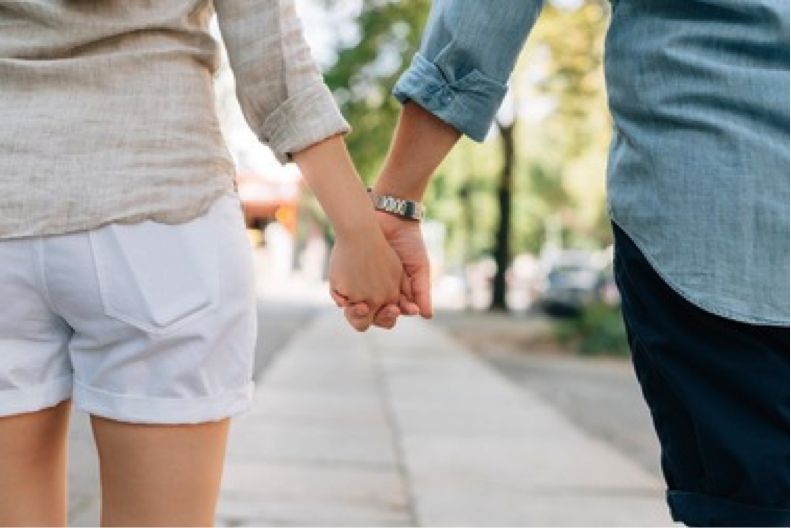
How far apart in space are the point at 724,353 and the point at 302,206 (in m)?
63.0

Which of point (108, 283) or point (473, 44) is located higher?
point (473, 44)

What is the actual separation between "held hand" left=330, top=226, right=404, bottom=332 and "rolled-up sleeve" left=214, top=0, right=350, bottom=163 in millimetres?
153

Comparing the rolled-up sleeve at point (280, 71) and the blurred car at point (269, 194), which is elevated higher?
the rolled-up sleeve at point (280, 71)

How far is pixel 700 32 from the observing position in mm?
1509

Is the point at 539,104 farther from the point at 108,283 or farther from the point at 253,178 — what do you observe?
A: the point at 108,283

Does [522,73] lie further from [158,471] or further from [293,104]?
[158,471]

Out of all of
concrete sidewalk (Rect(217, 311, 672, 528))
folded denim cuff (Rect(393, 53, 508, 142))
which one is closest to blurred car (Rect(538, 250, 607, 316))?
concrete sidewalk (Rect(217, 311, 672, 528))

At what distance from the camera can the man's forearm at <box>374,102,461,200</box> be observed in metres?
1.91

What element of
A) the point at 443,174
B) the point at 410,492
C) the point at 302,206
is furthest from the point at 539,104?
the point at 302,206

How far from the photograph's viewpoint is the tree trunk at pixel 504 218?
26.3 m

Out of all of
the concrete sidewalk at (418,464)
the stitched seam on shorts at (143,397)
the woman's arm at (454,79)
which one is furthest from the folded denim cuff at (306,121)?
the concrete sidewalk at (418,464)

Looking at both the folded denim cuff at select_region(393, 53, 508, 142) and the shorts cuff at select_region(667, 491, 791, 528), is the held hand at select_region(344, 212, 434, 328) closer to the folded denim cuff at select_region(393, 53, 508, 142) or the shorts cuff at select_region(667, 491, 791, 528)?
the folded denim cuff at select_region(393, 53, 508, 142)

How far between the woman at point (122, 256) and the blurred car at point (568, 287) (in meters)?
29.4

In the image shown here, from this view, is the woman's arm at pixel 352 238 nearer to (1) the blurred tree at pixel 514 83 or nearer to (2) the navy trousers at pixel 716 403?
(2) the navy trousers at pixel 716 403
